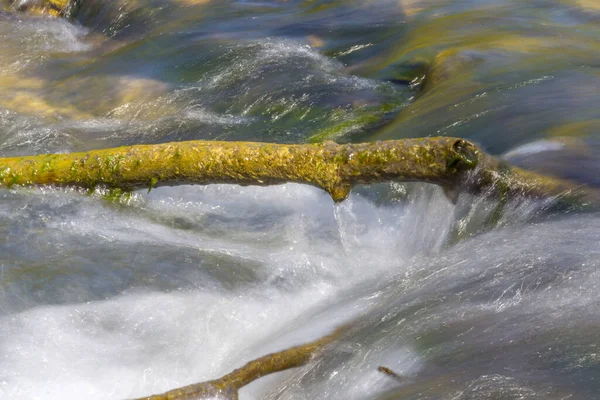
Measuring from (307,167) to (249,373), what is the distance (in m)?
1.34

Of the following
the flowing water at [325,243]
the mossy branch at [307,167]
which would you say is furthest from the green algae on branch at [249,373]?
the mossy branch at [307,167]

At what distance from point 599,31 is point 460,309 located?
5948 millimetres

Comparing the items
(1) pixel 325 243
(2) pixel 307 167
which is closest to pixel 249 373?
(2) pixel 307 167

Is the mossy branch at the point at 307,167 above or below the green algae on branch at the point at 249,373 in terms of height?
above

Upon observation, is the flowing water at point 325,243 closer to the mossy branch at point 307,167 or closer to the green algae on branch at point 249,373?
the green algae on branch at point 249,373

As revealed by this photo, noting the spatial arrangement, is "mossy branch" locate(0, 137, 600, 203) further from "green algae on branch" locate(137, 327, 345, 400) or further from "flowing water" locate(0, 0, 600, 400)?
"green algae on branch" locate(137, 327, 345, 400)

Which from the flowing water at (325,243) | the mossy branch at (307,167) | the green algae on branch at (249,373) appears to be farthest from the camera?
the mossy branch at (307,167)

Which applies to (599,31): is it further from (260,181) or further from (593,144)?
(260,181)

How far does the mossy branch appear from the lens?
4086mm

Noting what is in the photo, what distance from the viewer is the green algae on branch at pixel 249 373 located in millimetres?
3031

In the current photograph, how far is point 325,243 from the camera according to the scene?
16.3 ft

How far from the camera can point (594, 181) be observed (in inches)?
176

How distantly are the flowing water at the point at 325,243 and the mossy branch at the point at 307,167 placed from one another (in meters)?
0.20

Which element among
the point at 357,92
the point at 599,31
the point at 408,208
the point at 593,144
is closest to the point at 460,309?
the point at 408,208
